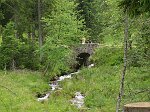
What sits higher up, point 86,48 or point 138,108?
point 138,108

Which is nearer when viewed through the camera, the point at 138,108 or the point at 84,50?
the point at 138,108

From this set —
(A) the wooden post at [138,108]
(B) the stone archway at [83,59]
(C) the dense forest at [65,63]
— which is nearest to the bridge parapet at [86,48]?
(C) the dense forest at [65,63]

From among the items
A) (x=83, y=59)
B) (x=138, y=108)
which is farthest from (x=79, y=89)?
(x=83, y=59)

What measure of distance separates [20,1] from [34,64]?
7.14 meters

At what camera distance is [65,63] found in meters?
34.6

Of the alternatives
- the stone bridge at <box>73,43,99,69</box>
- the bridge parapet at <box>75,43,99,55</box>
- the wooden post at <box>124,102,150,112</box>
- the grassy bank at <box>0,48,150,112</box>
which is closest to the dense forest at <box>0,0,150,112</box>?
the grassy bank at <box>0,48,150,112</box>

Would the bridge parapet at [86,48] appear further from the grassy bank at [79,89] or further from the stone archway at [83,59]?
the grassy bank at [79,89]

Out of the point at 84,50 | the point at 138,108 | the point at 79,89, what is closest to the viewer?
the point at 138,108

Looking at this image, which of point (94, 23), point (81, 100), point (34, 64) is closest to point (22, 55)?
point (34, 64)

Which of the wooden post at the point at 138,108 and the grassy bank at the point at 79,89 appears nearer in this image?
the wooden post at the point at 138,108

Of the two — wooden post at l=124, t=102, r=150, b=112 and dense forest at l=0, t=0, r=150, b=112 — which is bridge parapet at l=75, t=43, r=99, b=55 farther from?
wooden post at l=124, t=102, r=150, b=112

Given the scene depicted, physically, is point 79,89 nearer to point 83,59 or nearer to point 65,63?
point 65,63

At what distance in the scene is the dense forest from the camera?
58.1 feet

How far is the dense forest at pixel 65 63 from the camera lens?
58.1 ft
